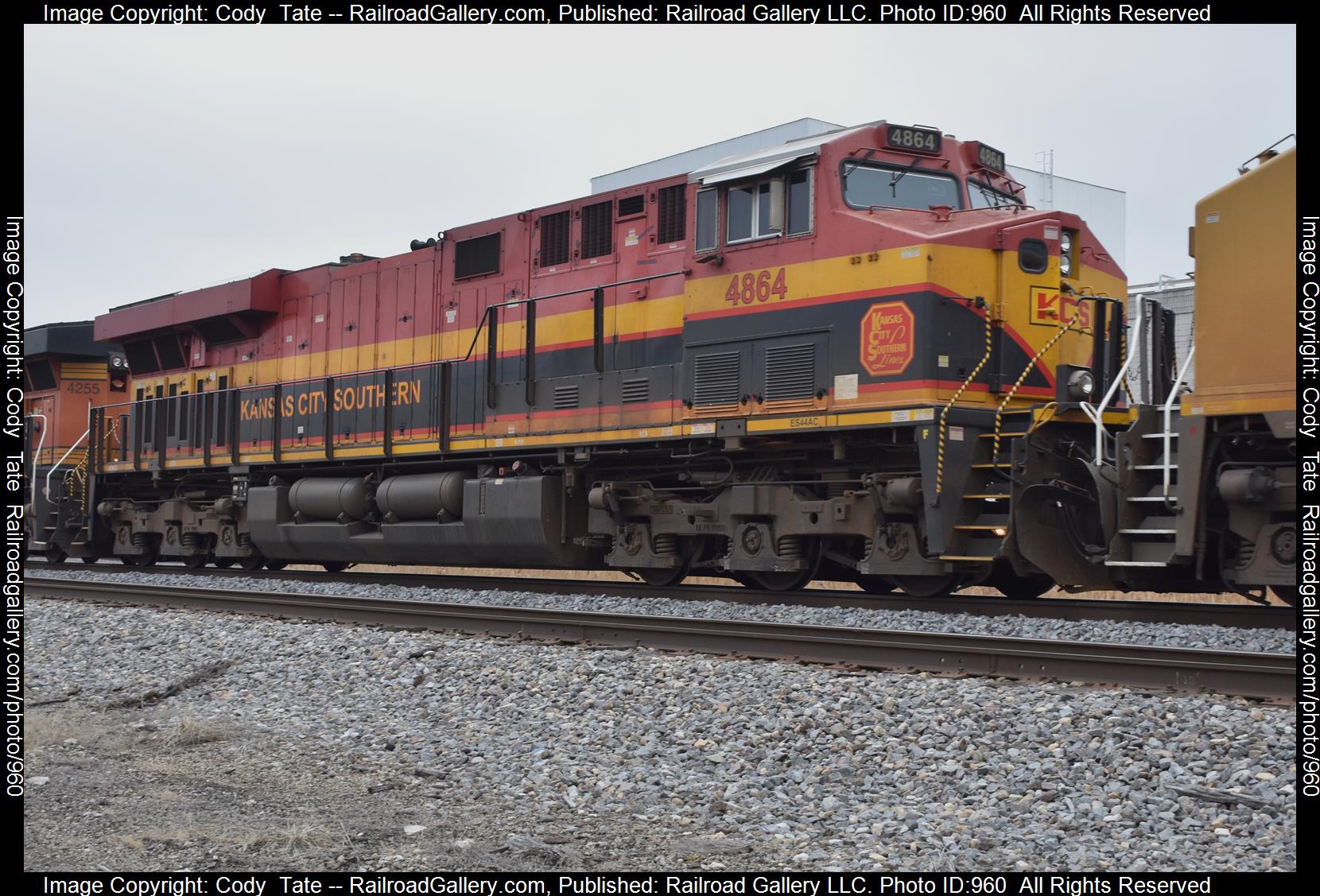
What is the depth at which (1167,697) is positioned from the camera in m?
5.50

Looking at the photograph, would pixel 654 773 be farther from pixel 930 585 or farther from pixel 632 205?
pixel 632 205

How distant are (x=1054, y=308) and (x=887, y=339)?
164 cm

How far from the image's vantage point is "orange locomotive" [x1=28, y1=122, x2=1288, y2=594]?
A: 9.36m

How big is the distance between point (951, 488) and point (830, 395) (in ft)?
4.58

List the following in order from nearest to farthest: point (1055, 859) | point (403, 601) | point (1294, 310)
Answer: point (1055, 859)
point (1294, 310)
point (403, 601)

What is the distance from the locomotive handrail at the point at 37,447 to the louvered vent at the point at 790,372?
14170 mm

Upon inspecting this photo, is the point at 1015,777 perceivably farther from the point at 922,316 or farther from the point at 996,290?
the point at 996,290

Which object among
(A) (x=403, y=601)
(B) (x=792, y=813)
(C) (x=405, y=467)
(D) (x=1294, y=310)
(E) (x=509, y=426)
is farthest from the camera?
(C) (x=405, y=467)

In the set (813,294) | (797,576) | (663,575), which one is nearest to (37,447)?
(663,575)

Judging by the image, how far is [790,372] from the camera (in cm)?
1031

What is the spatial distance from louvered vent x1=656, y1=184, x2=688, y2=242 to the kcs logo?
3367mm

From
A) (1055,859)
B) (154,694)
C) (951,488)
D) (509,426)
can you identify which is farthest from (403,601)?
(1055,859)

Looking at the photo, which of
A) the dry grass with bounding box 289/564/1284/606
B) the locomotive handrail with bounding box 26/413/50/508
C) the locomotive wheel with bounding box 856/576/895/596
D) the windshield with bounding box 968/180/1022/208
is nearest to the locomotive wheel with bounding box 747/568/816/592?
the dry grass with bounding box 289/564/1284/606

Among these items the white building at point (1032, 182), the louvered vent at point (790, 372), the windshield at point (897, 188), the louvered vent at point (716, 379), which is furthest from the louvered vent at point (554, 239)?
the white building at point (1032, 182)
